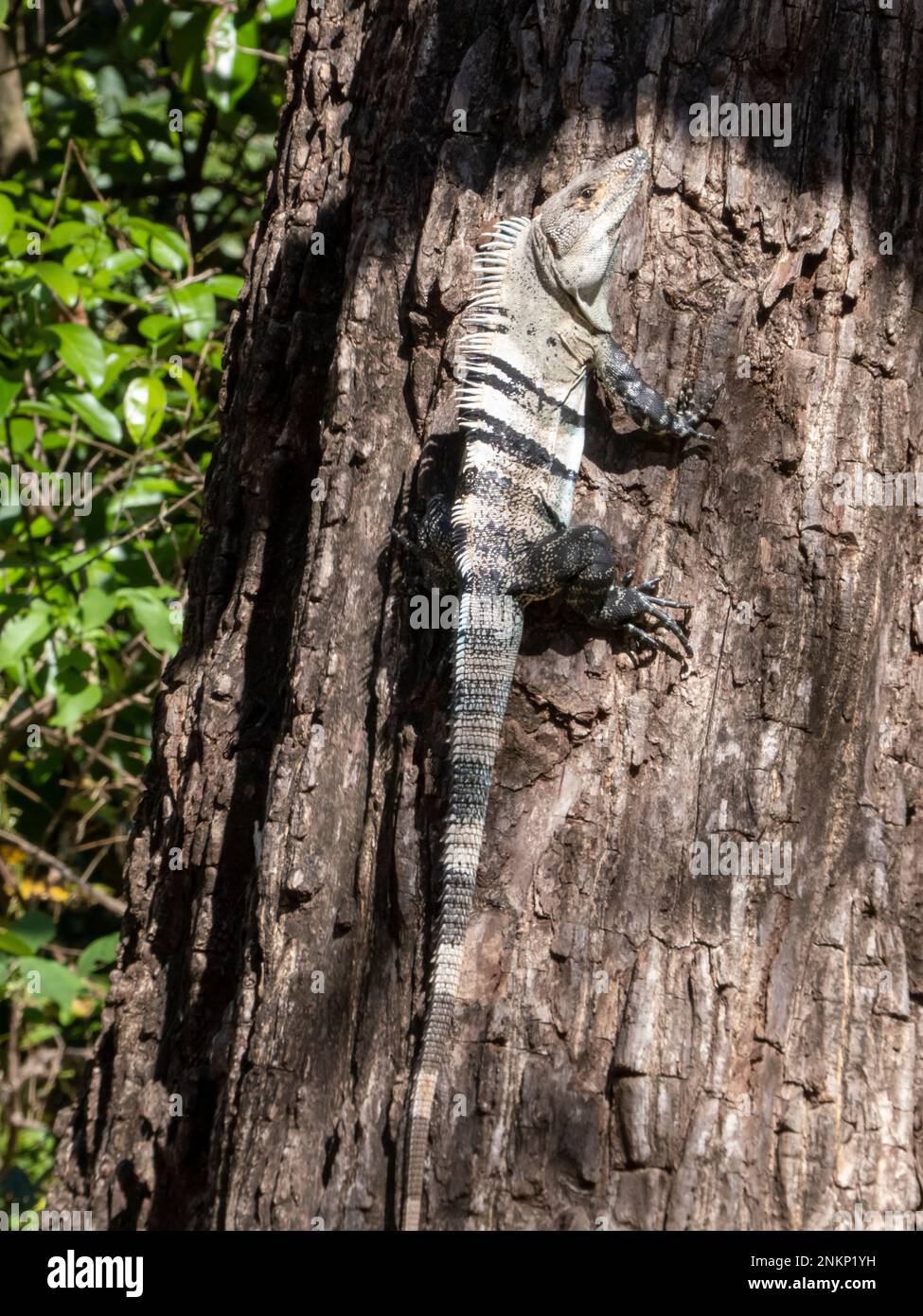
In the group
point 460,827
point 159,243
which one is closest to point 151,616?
point 159,243

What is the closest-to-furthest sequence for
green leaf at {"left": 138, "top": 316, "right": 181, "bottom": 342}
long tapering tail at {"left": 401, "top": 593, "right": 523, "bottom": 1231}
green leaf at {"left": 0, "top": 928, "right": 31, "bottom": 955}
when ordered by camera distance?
long tapering tail at {"left": 401, "top": 593, "right": 523, "bottom": 1231}
green leaf at {"left": 138, "top": 316, "right": 181, "bottom": 342}
green leaf at {"left": 0, "top": 928, "right": 31, "bottom": 955}

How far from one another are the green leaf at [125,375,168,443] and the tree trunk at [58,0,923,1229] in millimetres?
1115

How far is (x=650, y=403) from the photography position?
3.28m

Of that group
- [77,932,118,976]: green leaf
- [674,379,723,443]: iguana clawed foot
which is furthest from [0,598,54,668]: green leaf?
[674,379,723,443]: iguana clawed foot

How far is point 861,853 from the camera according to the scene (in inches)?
122

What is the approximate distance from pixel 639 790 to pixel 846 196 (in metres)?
1.85

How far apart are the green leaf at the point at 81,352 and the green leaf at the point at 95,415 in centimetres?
25

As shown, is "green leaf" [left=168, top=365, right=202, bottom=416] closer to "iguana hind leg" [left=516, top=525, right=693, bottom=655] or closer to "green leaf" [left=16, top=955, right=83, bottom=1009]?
"iguana hind leg" [left=516, top=525, right=693, bottom=655]

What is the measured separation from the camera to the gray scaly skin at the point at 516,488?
3.02 m

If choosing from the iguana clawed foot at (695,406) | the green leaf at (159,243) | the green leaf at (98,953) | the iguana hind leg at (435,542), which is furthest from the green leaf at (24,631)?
the iguana clawed foot at (695,406)

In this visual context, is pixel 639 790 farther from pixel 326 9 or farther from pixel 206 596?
pixel 326 9

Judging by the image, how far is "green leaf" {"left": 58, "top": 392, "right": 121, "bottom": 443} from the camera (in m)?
4.82

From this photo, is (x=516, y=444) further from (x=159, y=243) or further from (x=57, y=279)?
(x=159, y=243)
